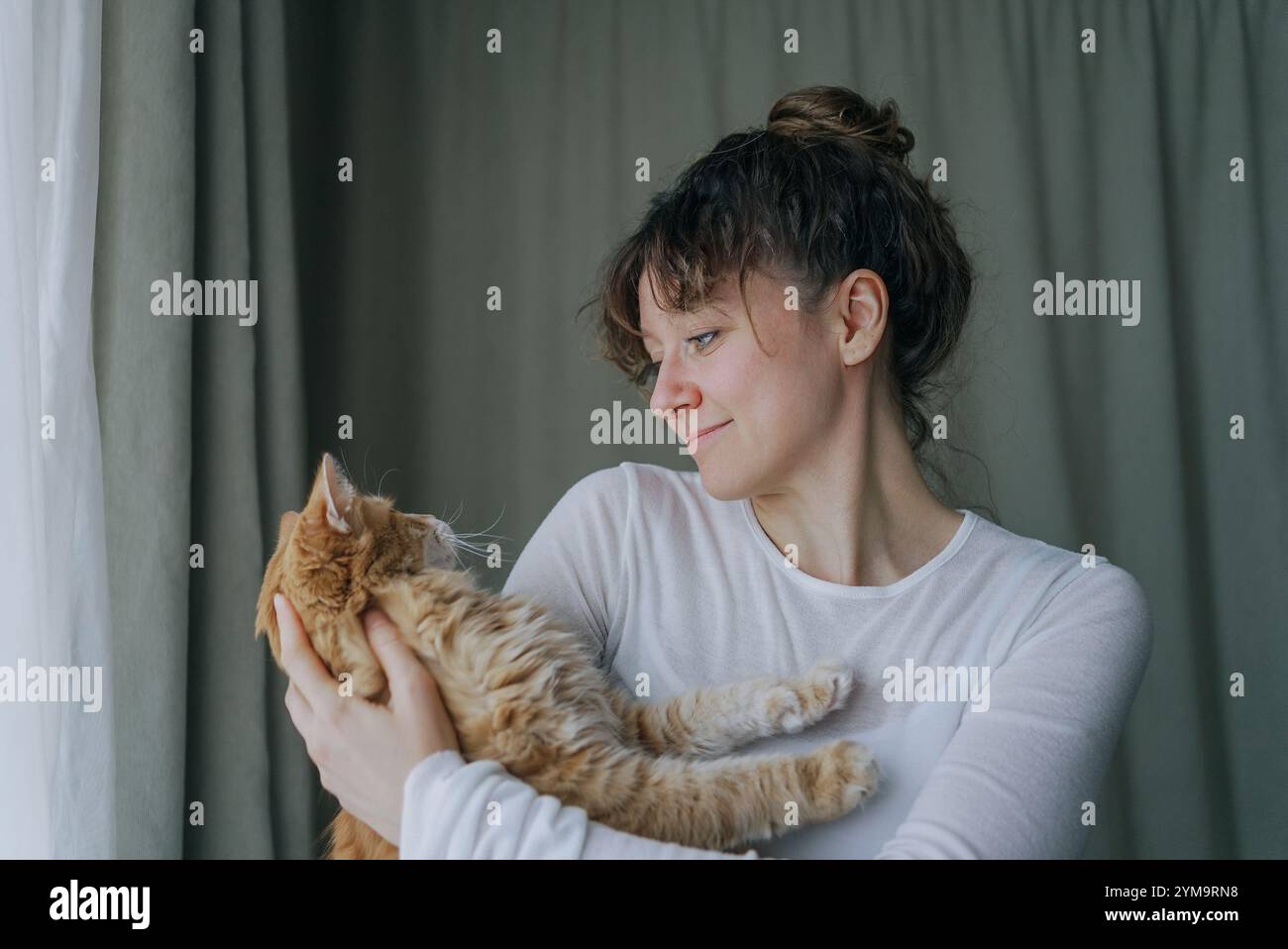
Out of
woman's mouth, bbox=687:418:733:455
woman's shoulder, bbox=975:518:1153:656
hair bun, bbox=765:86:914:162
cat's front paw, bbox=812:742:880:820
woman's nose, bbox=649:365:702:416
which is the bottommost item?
cat's front paw, bbox=812:742:880:820

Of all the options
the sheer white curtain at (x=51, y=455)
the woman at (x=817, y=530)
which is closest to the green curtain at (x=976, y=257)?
the sheer white curtain at (x=51, y=455)

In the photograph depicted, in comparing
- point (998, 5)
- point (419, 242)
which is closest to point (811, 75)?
point (998, 5)

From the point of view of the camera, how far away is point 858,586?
1.23 meters

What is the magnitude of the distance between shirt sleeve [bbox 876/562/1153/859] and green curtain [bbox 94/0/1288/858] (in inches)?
35.3

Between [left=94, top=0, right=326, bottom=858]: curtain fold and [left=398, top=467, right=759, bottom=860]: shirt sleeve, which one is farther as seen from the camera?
[left=94, top=0, right=326, bottom=858]: curtain fold

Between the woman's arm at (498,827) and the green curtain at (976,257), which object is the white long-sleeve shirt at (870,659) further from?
the green curtain at (976,257)

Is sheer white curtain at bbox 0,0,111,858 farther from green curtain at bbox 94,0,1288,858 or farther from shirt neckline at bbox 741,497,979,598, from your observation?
shirt neckline at bbox 741,497,979,598

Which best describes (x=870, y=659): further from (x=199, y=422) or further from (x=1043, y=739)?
(x=199, y=422)

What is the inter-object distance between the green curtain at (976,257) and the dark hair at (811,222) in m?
0.73

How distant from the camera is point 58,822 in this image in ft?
3.99

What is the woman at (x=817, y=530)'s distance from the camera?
1.09m

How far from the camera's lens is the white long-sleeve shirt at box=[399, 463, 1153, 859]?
935 mm

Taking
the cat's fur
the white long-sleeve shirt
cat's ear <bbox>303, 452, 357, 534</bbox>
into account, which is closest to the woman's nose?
the white long-sleeve shirt
